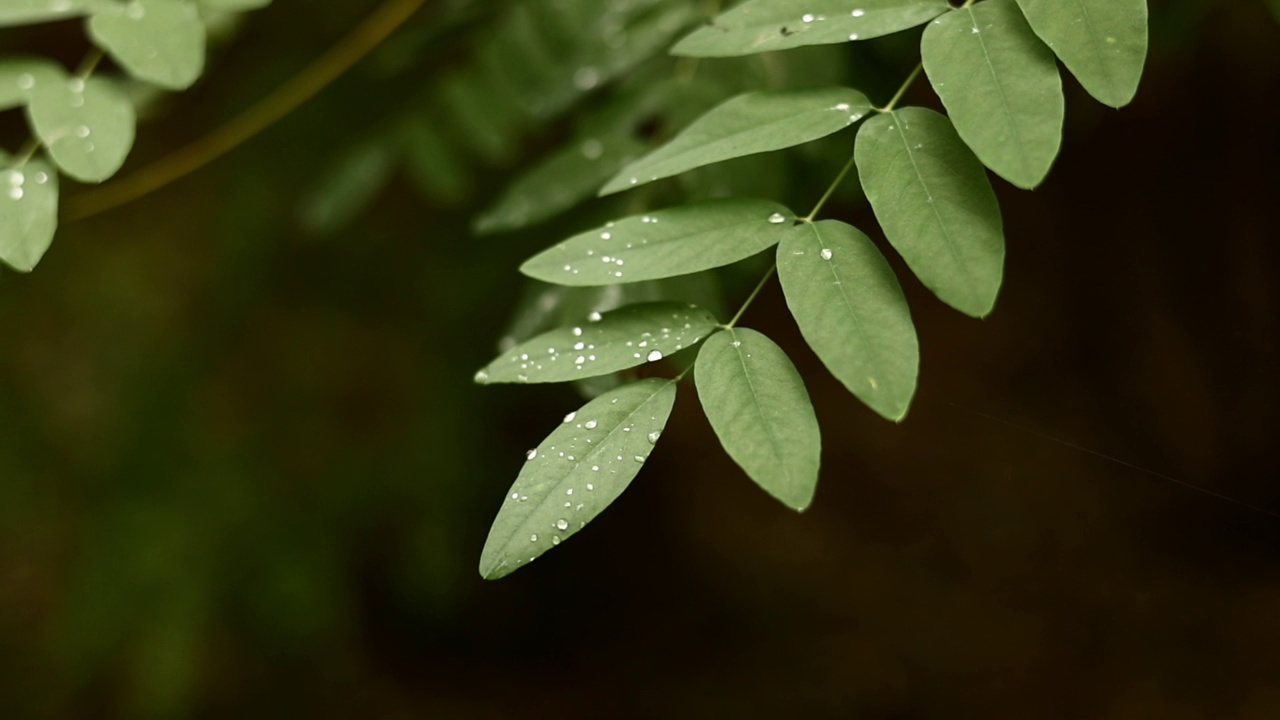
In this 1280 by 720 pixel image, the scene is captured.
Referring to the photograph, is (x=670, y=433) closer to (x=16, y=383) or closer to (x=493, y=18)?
(x=493, y=18)

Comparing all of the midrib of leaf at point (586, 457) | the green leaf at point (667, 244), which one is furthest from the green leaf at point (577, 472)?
the green leaf at point (667, 244)

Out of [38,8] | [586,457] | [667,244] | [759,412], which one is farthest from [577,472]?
[38,8]

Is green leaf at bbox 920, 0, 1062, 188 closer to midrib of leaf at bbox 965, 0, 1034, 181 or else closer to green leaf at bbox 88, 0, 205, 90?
midrib of leaf at bbox 965, 0, 1034, 181

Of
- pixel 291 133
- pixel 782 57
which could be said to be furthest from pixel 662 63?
pixel 291 133

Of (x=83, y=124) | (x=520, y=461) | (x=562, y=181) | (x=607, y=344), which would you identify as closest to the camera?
(x=607, y=344)

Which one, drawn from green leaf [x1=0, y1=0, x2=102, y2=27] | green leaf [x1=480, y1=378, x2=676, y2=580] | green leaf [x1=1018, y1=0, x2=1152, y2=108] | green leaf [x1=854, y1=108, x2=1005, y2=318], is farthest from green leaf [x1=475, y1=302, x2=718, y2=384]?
green leaf [x1=0, y1=0, x2=102, y2=27]

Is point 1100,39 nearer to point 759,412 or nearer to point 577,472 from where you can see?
point 759,412
